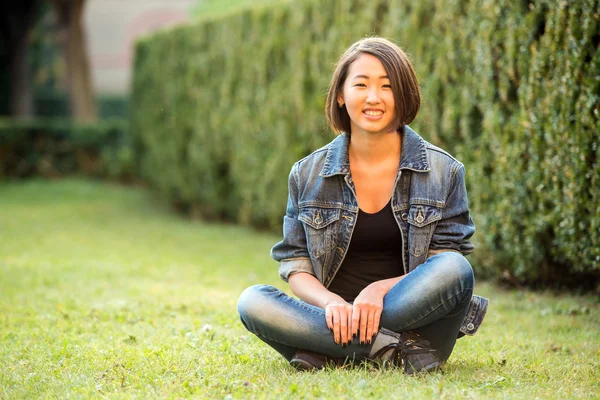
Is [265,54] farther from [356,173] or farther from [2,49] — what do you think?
[2,49]

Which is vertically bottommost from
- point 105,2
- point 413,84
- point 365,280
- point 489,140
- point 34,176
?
point 34,176

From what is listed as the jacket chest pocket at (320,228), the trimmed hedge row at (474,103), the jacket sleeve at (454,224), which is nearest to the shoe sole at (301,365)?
the jacket chest pocket at (320,228)

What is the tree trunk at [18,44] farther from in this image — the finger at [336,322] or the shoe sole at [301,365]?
the finger at [336,322]

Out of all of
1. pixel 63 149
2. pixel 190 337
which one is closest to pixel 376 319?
pixel 190 337

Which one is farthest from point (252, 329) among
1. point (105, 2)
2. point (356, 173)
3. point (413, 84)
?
point (105, 2)

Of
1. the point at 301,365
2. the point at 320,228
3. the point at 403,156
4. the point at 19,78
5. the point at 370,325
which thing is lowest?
the point at 301,365

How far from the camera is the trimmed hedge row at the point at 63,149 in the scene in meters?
18.1

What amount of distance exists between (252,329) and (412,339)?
745 millimetres

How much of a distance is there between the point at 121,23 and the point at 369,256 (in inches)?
1075

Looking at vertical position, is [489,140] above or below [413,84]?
below

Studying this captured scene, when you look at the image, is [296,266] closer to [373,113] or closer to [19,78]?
[373,113]

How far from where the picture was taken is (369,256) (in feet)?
12.7

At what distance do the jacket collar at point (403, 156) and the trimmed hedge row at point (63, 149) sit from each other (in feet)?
47.8

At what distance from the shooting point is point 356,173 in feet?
12.7
